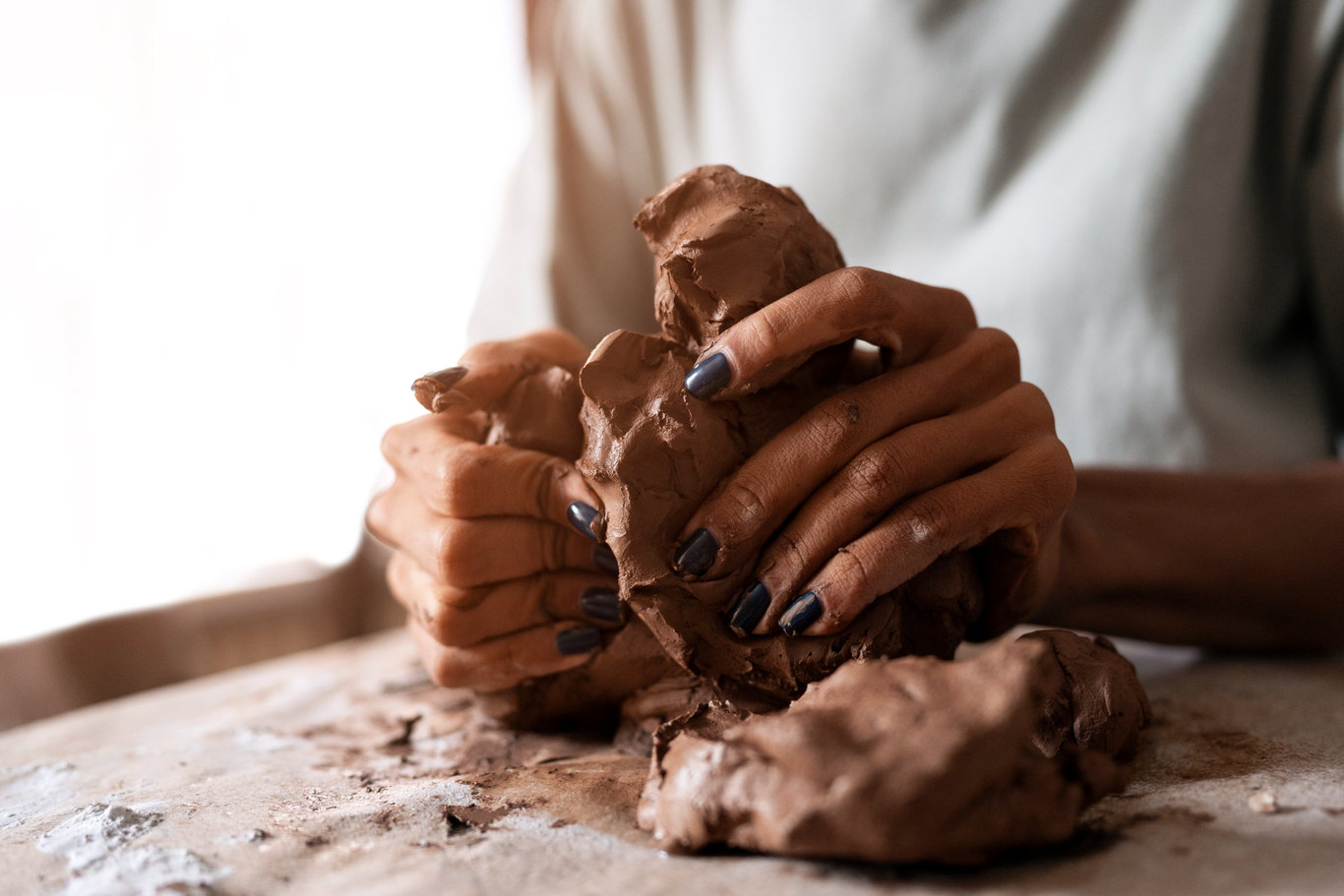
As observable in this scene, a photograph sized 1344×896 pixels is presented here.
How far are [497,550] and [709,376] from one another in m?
0.44

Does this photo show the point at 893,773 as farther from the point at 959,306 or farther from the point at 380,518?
the point at 380,518

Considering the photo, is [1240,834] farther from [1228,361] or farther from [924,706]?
[1228,361]

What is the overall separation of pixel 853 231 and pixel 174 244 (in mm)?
1775

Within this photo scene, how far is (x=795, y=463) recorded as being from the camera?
1148 mm

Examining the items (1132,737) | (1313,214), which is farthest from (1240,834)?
(1313,214)

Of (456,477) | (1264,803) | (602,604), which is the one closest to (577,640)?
(602,604)

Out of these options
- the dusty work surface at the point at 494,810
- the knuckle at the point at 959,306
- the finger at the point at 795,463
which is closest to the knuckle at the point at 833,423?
the finger at the point at 795,463

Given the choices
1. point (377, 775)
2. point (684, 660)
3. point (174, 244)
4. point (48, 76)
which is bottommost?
point (377, 775)

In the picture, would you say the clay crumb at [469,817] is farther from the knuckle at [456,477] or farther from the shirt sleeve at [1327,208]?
the shirt sleeve at [1327,208]

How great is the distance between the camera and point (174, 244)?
2488 mm

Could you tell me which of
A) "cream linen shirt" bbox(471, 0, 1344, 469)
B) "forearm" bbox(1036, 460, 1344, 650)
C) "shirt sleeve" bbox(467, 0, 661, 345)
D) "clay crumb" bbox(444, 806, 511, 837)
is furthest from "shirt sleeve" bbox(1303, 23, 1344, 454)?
"clay crumb" bbox(444, 806, 511, 837)

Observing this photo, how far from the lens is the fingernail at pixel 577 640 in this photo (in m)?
1.41

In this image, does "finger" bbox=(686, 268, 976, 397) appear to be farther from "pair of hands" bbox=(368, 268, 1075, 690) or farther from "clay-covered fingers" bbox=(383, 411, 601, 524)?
"clay-covered fingers" bbox=(383, 411, 601, 524)

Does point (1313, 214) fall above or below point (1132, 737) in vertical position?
above
